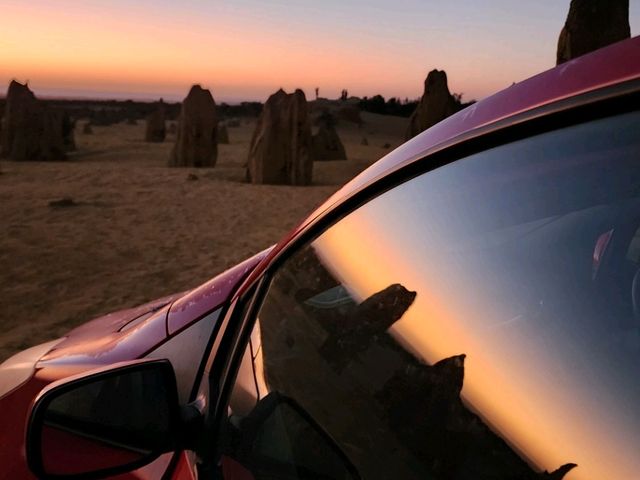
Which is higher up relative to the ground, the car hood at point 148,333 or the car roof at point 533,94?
the car roof at point 533,94

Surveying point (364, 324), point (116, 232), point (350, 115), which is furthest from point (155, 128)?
point (364, 324)

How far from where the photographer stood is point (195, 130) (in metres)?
20.0

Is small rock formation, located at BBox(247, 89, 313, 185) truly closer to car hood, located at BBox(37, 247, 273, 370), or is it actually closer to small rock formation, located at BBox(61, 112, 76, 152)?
small rock formation, located at BBox(61, 112, 76, 152)

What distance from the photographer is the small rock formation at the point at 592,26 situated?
7.06 meters

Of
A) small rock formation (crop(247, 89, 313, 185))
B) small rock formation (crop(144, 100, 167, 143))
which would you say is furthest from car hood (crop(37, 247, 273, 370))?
small rock formation (crop(144, 100, 167, 143))

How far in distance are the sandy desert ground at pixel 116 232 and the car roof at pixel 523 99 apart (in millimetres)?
5284

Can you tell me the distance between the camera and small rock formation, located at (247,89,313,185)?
1619 centimetres

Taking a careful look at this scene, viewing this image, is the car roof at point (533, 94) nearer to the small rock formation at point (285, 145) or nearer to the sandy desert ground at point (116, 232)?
the sandy desert ground at point (116, 232)

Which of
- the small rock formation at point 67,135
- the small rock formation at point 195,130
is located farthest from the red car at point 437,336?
the small rock formation at point 67,135

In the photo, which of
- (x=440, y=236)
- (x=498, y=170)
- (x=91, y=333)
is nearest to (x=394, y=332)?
(x=440, y=236)

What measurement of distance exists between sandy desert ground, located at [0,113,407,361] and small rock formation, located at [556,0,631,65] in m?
4.58

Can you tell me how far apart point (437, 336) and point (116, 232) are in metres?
10.3

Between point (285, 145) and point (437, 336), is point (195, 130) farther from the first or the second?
point (437, 336)

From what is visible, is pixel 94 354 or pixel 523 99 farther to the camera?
pixel 94 354
